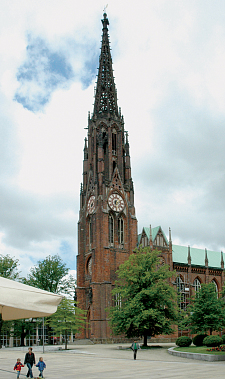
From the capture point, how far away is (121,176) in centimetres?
6606

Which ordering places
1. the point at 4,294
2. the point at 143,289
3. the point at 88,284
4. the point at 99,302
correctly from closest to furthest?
the point at 4,294
the point at 143,289
the point at 99,302
the point at 88,284

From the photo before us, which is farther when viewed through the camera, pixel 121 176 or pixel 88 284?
pixel 121 176

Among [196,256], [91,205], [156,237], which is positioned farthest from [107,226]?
[196,256]

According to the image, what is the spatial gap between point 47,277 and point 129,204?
1850 cm

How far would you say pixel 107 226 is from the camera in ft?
194

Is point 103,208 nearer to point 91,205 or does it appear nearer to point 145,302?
point 91,205

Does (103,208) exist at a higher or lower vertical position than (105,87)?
lower

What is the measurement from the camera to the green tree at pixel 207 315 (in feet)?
128

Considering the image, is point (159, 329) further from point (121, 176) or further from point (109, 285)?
point (121, 176)

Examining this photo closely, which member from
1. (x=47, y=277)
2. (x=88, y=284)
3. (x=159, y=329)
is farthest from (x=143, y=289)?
(x=47, y=277)

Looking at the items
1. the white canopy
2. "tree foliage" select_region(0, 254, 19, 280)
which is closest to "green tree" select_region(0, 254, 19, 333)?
"tree foliage" select_region(0, 254, 19, 280)

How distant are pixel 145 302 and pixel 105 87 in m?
44.9

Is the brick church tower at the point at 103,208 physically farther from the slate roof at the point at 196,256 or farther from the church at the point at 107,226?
the slate roof at the point at 196,256

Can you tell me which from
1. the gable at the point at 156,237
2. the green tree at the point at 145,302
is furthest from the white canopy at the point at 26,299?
the gable at the point at 156,237
